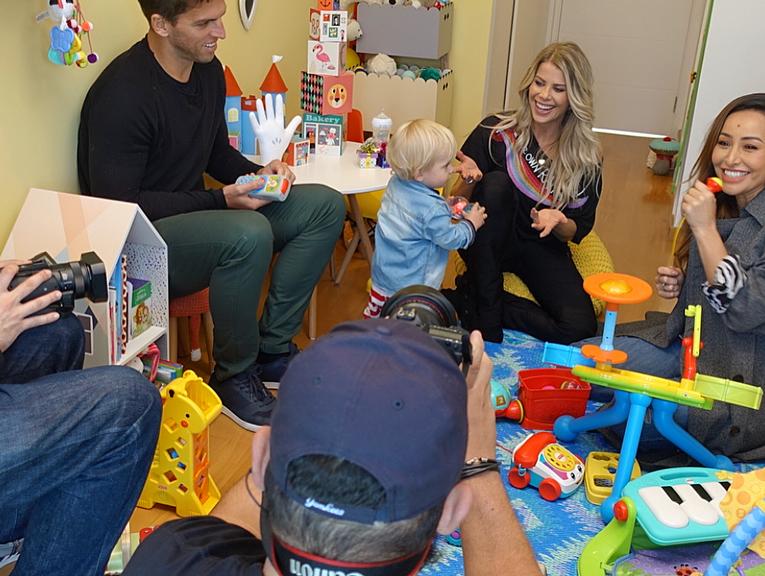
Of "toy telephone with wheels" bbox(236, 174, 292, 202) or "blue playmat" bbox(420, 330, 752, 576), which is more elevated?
"toy telephone with wheels" bbox(236, 174, 292, 202)

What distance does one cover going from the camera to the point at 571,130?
2.58 meters

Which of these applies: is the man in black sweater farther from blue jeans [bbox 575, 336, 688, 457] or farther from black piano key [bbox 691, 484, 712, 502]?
black piano key [bbox 691, 484, 712, 502]

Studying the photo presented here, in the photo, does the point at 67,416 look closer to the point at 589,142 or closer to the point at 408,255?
the point at 408,255

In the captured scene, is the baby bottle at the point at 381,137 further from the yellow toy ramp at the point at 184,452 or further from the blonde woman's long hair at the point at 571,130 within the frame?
the yellow toy ramp at the point at 184,452

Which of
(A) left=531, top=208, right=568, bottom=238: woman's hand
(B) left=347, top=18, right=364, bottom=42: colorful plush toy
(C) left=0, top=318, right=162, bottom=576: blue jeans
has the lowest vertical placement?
(C) left=0, top=318, right=162, bottom=576: blue jeans

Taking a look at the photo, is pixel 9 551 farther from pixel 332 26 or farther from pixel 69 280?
pixel 332 26

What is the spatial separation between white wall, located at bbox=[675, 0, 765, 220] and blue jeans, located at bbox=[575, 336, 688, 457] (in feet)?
3.77

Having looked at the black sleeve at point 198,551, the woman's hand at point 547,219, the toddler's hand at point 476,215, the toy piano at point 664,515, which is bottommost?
the toy piano at point 664,515

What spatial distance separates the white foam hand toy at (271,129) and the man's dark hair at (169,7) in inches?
20.4

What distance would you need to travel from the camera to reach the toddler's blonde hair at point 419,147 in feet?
7.27

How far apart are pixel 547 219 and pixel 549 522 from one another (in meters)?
0.98

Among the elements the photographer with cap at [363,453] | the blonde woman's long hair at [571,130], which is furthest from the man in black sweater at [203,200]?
the photographer with cap at [363,453]

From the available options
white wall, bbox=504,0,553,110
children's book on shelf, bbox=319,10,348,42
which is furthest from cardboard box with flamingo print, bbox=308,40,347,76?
white wall, bbox=504,0,553,110

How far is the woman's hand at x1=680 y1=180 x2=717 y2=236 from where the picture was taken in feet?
6.25
